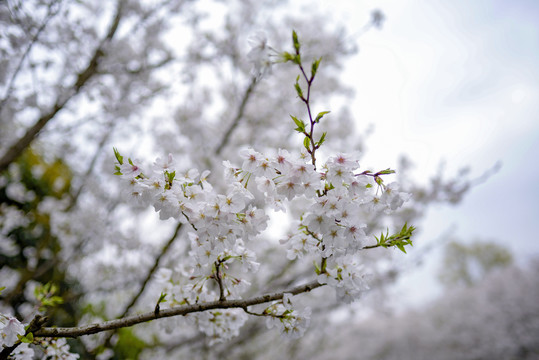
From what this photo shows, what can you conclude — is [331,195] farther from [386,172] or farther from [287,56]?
[287,56]

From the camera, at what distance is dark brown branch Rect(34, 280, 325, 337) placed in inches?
39.7

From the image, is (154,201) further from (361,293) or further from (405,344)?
(405,344)

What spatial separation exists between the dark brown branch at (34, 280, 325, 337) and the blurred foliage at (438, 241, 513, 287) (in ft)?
77.8

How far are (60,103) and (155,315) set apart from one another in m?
2.34

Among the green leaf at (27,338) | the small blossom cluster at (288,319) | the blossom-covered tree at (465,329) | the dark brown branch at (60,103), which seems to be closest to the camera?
the green leaf at (27,338)

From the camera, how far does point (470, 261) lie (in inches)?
843

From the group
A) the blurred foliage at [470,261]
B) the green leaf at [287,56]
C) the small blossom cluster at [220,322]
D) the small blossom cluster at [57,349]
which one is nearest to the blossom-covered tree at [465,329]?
the blurred foliage at [470,261]

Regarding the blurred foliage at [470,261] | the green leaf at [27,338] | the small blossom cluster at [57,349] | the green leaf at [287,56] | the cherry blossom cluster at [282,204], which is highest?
the blurred foliage at [470,261]

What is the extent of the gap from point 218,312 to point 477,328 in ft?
39.9

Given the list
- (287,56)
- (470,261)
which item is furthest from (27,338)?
(470,261)

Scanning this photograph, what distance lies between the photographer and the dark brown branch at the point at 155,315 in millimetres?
1008

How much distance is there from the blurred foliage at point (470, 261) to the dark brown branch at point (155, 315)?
23714mm

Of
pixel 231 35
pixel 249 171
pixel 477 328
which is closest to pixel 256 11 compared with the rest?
pixel 231 35

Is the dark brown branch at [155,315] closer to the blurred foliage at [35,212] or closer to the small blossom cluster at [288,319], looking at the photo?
the small blossom cluster at [288,319]
